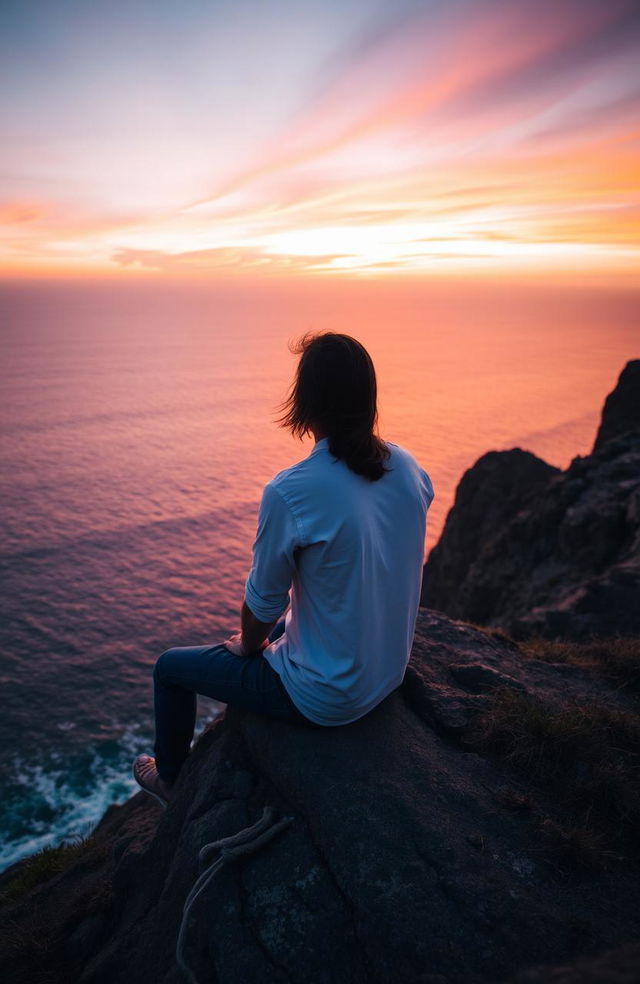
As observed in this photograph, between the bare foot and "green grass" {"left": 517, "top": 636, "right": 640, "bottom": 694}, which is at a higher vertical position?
"green grass" {"left": 517, "top": 636, "right": 640, "bottom": 694}

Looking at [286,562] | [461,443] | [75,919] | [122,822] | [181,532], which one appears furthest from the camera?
[461,443]

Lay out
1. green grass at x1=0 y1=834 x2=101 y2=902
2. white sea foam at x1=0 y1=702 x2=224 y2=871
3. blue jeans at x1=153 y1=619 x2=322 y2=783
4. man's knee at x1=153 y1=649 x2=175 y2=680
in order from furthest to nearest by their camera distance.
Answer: white sea foam at x1=0 y1=702 x2=224 y2=871
green grass at x1=0 y1=834 x2=101 y2=902
man's knee at x1=153 y1=649 x2=175 y2=680
blue jeans at x1=153 y1=619 x2=322 y2=783

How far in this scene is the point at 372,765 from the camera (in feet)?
12.1

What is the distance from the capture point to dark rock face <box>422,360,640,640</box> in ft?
31.3

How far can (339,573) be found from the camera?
301cm

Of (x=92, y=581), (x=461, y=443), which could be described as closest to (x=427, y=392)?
(x=461, y=443)

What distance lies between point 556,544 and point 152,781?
1388 centimetres

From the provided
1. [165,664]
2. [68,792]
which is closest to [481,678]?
[165,664]

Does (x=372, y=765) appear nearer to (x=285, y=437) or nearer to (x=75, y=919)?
(x=75, y=919)

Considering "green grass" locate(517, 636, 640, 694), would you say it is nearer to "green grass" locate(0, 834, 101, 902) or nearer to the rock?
the rock

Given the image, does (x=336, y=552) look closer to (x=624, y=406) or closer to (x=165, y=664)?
(x=165, y=664)

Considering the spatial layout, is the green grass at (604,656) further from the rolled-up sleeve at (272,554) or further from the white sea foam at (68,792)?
the white sea foam at (68,792)

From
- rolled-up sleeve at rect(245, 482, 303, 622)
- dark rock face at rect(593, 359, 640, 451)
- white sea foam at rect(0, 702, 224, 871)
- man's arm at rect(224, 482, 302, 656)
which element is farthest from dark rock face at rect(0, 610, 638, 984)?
dark rock face at rect(593, 359, 640, 451)

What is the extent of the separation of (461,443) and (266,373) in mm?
83163
